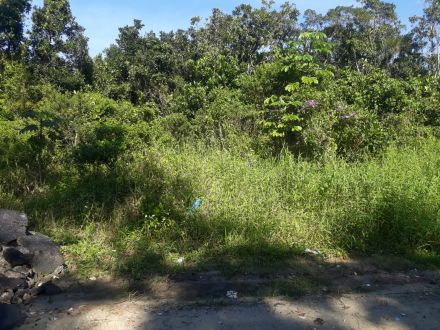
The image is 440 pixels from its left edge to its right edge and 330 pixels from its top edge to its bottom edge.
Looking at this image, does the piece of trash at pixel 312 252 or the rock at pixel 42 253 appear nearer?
the rock at pixel 42 253

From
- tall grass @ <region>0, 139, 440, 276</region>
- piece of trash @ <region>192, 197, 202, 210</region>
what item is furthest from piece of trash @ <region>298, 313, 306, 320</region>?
piece of trash @ <region>192, 197, 202, 210</region>

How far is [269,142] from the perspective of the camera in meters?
7.43

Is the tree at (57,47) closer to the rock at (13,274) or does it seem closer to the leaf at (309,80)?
the leaf at (309,80)

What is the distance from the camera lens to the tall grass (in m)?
4.23

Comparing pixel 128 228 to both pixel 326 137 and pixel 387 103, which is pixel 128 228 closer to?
pixel 326 137

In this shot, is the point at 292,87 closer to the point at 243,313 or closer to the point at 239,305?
the point at 239,305

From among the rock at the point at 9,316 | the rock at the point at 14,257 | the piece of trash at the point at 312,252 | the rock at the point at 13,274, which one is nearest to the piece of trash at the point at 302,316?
the piece of trash at the point at 312,252

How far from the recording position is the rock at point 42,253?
3.75 m

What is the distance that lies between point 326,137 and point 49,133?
4.02 m

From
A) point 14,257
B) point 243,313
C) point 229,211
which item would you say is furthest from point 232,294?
point 14,257

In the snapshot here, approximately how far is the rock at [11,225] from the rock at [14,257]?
0.21 metres

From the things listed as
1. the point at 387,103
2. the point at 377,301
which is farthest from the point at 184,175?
the point at 387,103

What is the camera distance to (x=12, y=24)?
17359 mm

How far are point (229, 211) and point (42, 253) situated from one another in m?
1.85
